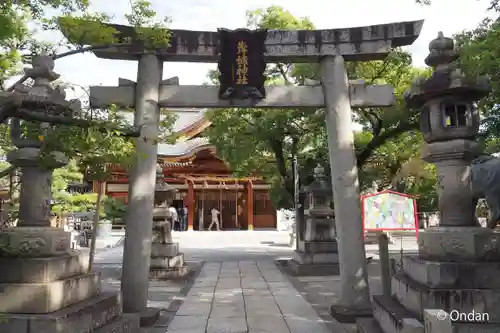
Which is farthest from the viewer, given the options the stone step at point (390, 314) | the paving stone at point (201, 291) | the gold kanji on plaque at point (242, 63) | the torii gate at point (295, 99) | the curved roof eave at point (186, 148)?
the curved roof eave at point (186, 148)

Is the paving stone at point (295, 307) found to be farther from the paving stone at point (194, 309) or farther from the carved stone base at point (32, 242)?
the carved stone base at point (32, 242)

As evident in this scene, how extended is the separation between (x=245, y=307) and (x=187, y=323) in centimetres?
120

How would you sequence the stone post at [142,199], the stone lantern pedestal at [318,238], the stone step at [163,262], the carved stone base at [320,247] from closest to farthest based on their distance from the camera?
the stone post at [142,199] < the stone step at [163,262] < the stone lantern pedestal at [318,238] < the carved stone base at [320,247]

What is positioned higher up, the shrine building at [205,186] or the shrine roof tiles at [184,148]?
the shrine roof tiles at [184,148]

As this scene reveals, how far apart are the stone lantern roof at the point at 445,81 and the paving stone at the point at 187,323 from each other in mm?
4083

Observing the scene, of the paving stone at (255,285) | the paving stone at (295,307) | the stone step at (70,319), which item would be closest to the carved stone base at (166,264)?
the paving stone at (255,285)

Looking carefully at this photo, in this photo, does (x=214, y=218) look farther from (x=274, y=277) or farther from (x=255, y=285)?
(x=255, y=285)

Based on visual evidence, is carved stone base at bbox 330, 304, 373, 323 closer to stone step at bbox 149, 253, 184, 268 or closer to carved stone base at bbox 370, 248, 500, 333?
carved stone base at bbox 370, 248, 500, 333

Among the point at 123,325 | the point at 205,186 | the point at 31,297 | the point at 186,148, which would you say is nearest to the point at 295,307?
the point at 123,325

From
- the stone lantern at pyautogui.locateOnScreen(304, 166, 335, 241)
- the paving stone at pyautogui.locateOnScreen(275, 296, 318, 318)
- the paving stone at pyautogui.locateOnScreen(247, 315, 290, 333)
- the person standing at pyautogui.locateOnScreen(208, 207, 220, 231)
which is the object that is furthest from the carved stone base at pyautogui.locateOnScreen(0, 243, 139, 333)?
the person standing at pyautogui.locateOnScreen(208, 207, 220, 231)

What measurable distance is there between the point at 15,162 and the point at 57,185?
1262 cm

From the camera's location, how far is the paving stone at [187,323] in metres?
5.21

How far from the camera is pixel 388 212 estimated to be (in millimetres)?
6527

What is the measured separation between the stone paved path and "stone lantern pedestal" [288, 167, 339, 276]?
86cm
